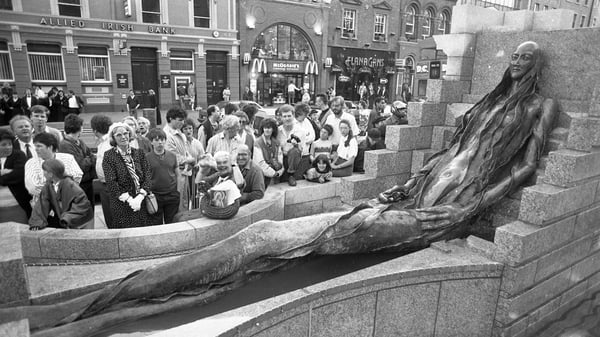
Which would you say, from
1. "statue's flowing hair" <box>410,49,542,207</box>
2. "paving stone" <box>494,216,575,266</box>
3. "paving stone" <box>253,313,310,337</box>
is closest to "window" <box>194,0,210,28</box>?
"statue's flowing hair" <box>410,49,542,207</box>

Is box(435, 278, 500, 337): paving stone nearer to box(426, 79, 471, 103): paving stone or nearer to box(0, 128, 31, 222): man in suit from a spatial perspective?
box(426, 79, 471, 103): paving stone

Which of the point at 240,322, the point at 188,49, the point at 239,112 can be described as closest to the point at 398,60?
the point at 188,49

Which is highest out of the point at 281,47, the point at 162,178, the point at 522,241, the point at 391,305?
the point at 281,47

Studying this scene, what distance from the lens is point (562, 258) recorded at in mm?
4852

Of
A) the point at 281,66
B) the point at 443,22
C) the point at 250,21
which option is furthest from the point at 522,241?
the point at 443,22

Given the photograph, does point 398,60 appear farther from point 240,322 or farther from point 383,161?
point 240,322

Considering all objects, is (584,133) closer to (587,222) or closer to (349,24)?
(587,222)

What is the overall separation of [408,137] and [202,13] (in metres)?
21.7

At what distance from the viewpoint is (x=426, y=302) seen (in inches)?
156

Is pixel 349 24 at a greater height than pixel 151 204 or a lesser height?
greater

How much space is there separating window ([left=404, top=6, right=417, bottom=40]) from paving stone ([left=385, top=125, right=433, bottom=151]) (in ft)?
102

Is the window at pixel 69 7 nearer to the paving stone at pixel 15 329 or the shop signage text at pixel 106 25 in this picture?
the shop signage text at pixel 106 25

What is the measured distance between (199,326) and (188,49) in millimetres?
24174

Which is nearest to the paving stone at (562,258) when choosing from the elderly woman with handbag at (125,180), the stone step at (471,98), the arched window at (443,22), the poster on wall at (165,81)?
the stone step at (471,98)
